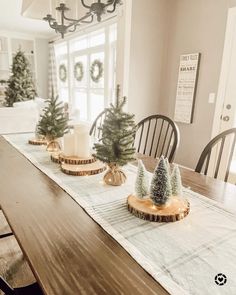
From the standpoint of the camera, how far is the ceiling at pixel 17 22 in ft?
15.1

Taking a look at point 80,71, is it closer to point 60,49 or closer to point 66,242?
point 60,49

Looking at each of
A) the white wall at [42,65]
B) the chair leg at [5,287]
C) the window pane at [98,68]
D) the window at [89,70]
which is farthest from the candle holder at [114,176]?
the white wall at [42,65]

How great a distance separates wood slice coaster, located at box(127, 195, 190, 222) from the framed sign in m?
2.30

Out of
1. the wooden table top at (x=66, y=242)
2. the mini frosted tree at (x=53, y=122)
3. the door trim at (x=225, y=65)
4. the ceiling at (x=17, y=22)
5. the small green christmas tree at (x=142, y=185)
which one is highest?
the ceiling at (x=17, y=22)

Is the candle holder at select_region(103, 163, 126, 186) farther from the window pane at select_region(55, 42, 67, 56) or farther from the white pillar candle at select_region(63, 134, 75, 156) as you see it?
the window pane at select_region(55, 42, 67, 56)

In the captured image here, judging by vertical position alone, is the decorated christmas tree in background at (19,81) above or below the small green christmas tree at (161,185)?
above

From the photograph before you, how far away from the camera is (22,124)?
11.7ft

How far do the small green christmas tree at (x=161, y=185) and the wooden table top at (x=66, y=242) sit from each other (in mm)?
229

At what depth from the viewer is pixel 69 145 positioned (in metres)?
1.47

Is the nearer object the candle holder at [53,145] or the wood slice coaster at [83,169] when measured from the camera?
the wood slice coaster at [83,169]

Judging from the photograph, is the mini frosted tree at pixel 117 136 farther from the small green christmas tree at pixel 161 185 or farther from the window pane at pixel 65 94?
the window pane at pixel 65 94

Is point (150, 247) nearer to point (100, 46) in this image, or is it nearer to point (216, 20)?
point (216, 20)

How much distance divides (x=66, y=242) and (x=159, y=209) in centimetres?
35

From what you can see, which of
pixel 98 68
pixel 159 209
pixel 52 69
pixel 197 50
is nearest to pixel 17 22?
pixel 52 69
